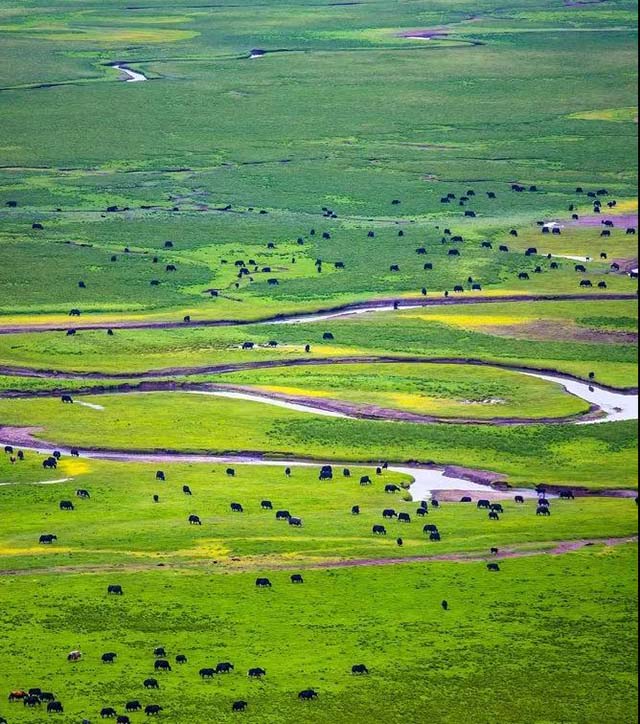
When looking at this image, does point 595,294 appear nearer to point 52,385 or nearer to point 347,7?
point 52,385

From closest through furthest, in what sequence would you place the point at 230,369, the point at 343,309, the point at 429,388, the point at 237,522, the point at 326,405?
the point at 237,522 → the point at 326,405 → the point at 429,388 → the point at 230,369 → the point at 343,309

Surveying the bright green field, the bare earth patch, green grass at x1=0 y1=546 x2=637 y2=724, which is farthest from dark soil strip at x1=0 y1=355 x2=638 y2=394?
green grass at x1=0 y1=546 x2=637 y2=724

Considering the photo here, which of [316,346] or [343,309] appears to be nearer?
[316,346]

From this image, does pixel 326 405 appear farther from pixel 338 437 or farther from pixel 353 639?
pixel 353 639

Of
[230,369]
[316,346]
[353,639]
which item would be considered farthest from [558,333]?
[353,639]

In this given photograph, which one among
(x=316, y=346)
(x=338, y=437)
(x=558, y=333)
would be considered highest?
(x=316, y=346)

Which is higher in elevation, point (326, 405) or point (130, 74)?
point (130, 74)

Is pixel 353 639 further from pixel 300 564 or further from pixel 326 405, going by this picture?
pixel 326 405

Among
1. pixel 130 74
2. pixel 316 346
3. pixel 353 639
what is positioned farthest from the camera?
pixel 130 74

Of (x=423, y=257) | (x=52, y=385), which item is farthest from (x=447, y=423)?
(x=423, y=257)
